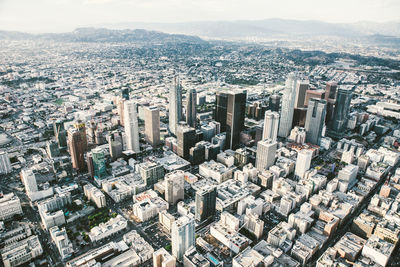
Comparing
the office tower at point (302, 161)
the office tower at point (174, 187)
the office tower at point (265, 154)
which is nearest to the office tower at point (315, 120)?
the office tower at point (302, 161)

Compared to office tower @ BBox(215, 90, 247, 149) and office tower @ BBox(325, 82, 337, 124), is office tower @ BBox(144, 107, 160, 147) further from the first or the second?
office tower @ BBox(325, 82, 337, 124)

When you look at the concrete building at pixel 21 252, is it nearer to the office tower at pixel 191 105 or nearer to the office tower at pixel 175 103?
the office tower at pixel 175 103

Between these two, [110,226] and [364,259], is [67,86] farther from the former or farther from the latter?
[364,259]

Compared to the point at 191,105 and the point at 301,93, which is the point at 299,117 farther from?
the point at 191,105

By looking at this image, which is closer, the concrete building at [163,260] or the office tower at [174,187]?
the concrete building at [163,260]

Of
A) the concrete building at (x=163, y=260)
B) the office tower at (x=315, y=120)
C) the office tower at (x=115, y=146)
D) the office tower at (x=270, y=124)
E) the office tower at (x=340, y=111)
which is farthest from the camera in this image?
the office tower at (x=340, y=111)

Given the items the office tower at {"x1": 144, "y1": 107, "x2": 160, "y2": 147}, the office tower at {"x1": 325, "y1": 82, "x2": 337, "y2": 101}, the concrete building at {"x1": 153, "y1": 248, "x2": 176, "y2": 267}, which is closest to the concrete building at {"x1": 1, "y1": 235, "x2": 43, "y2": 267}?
the concrete building at {"x1": 153, "y1": 248, "x2": 176, "y2": 267}

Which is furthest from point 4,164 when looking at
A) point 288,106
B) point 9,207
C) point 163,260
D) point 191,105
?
point 288,106
